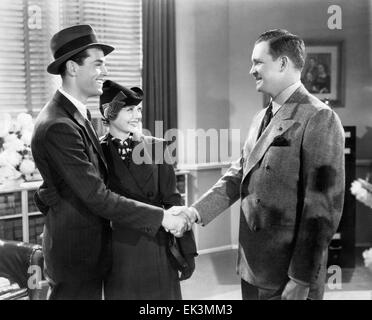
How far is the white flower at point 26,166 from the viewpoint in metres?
2.62

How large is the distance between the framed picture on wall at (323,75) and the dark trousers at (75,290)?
144 centimetres

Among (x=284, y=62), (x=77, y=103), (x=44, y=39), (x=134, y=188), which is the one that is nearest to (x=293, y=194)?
(x=284, y=62)

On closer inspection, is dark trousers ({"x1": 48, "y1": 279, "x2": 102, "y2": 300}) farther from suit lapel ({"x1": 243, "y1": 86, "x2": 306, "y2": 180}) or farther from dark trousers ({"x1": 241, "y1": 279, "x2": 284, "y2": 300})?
suit lapel ({"x1": 243, "y1": 86, "x2": 306, "y2": 180})

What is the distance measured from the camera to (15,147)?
2586 mm

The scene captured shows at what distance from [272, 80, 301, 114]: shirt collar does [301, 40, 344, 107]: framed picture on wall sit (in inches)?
39.5

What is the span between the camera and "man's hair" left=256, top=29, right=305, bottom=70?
1.24 m

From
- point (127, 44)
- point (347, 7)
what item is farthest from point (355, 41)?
point (127, 44)

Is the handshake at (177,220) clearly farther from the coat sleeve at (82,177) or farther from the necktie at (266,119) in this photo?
the necktie at (266,119)

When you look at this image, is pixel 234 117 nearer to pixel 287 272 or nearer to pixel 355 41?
pixel 355 41

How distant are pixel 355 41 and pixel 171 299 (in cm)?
137

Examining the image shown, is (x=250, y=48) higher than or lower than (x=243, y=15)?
lower

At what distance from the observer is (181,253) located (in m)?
1.46

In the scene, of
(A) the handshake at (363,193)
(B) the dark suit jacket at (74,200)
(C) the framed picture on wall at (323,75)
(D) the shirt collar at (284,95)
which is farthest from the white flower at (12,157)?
(A) the handshake at (363,193)

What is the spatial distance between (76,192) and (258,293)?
0.62 meters
